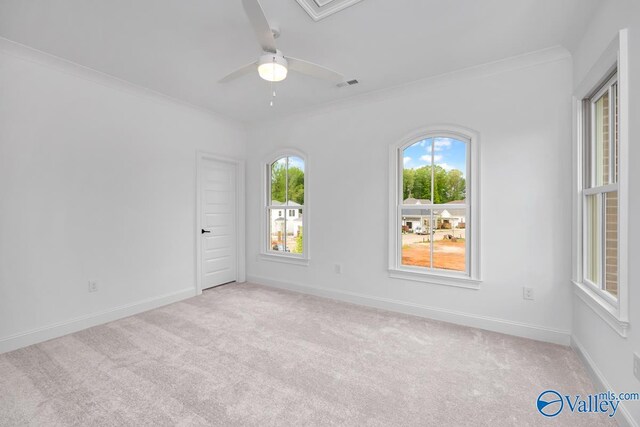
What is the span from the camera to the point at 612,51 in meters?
1.84

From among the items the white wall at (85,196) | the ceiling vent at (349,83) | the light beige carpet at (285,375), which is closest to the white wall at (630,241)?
the light beige carpet at (285,375)

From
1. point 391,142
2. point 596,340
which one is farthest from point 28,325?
point 596,340

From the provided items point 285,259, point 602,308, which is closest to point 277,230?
point 285,259

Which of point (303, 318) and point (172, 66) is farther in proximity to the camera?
point (303, 318)

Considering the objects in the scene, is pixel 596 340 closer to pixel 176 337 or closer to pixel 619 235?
pixel 619 235

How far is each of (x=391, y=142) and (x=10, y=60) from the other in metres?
3.90

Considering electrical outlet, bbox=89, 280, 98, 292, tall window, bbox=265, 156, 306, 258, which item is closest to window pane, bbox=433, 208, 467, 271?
tall window, bbox=265, 156, 306, 258

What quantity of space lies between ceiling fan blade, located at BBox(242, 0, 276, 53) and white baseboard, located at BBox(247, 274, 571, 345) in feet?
10.0

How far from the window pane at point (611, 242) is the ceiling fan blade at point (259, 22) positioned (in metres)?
2.67

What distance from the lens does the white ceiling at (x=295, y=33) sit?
2.13 metres

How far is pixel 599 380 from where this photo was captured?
1.99m

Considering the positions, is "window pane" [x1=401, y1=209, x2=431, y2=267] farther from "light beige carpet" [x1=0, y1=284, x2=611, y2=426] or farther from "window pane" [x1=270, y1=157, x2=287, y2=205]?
"window pane" [x1=270, y1=157, x2=287, y2=205]

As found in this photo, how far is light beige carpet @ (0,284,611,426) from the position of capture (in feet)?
5.82

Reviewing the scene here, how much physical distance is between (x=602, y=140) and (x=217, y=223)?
4672 millimetres
